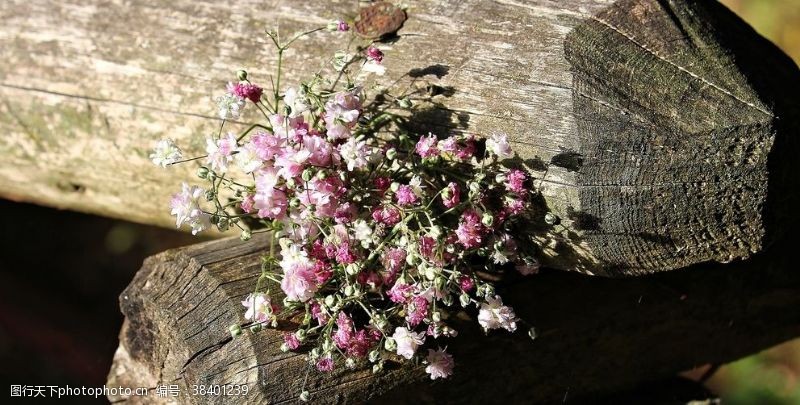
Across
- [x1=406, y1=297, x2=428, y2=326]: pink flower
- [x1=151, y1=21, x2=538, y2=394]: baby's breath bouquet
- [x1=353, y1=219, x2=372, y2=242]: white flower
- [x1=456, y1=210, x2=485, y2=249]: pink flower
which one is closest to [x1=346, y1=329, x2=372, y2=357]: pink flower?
[x1=151, y1=21, x2=538, y2=394]: baby's breath bouquet

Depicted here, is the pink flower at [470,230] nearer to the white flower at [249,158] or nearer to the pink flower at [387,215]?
the pink flower at [387,215]

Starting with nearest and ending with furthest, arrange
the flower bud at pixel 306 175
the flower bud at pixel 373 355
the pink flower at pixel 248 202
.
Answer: the flower bud at pixel 306 175, the flower bud at pixel 373 355, the pink flower at pixel 248 202

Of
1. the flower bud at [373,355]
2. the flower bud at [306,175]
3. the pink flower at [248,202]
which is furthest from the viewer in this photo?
the pink flower at [248,202]

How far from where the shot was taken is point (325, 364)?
6.89 ft

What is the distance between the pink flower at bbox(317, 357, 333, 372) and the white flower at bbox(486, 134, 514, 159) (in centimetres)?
66

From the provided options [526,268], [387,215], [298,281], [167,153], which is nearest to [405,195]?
[387,215]

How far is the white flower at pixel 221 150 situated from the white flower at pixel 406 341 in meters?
0.62

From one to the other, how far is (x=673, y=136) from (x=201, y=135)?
1430 mm

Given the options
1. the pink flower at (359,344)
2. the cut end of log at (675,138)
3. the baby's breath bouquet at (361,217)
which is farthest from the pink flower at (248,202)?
the cut end of log at (675,138)

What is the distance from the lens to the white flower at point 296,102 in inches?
82.9

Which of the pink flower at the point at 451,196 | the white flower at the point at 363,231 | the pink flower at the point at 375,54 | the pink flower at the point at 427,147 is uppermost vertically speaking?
the pink flower at the point at 375,54

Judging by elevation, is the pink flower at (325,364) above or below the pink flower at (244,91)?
below

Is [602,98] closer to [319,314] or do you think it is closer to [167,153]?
[319,314]

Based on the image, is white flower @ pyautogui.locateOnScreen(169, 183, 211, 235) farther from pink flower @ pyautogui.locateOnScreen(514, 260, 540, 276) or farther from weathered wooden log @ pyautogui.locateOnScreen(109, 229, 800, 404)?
pink flower @ pyautogui.locateOnScreen(514, 260, 540, 276)
